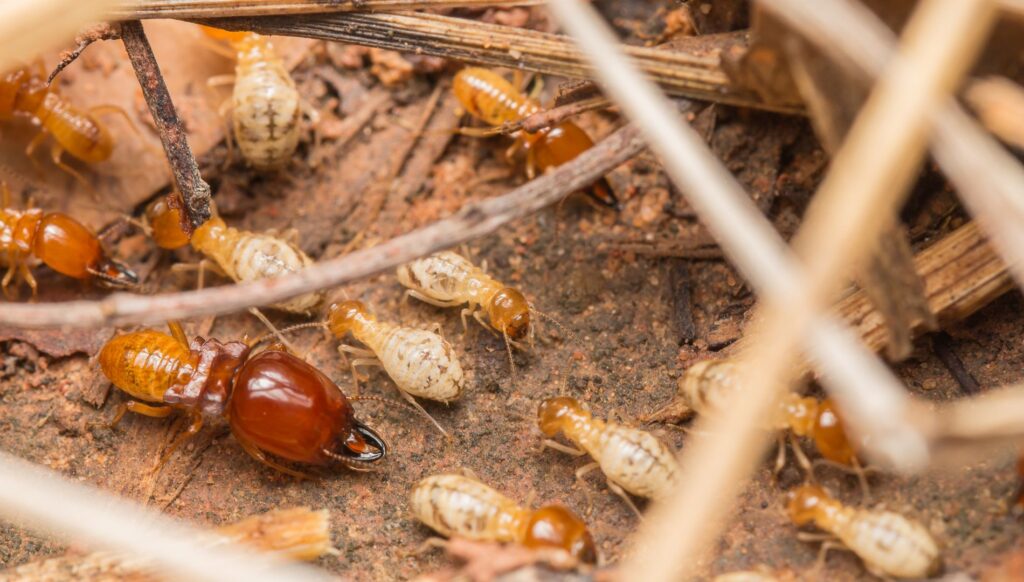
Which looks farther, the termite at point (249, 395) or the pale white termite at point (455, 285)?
the pale white termite at point (455, 285)

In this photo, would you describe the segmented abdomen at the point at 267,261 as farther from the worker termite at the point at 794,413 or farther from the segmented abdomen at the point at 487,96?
the worker termite at the point at 794,413

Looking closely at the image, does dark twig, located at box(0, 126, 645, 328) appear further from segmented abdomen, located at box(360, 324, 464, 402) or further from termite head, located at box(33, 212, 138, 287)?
termite head, located at box(33, 212, 138, 287)

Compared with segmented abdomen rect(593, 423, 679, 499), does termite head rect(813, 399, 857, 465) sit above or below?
above

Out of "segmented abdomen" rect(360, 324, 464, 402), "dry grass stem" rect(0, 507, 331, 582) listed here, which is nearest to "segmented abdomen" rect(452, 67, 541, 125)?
"segmented abdomen" rect(360, 324, 464, 402)

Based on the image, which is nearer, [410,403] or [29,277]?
[410,403]

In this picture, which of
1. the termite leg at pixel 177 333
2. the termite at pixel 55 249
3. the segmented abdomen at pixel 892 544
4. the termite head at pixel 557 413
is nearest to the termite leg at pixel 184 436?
the termite leg at pixel 177 333

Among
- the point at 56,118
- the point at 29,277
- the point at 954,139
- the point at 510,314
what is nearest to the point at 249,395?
the point at 510,314

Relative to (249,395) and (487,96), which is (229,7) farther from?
(249,395)
